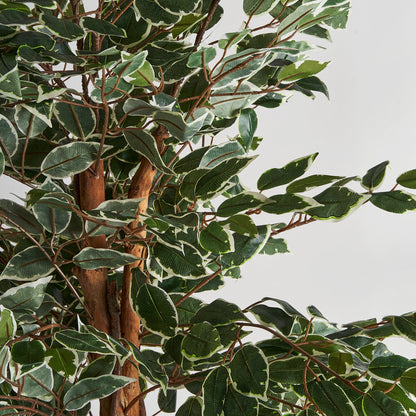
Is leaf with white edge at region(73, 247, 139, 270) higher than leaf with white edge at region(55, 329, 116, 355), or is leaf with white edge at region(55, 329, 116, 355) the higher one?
leaf with white edge at region(73, 247, 139, 270)

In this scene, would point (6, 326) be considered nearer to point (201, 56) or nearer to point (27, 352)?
point (27, 352)

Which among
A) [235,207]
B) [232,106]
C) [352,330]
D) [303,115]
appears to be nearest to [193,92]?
[232,106]

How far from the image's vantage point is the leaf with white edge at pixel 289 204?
0.57 meters

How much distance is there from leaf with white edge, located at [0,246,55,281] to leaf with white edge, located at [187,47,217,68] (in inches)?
10.9

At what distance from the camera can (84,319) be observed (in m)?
0.80

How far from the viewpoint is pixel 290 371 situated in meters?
0.63

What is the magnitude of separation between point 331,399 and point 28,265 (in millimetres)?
334

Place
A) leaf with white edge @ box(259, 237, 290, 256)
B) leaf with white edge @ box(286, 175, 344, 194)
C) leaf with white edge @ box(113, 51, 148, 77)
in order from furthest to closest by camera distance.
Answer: leaf with white edge @ box(259, 237, 290, 256)
leaf with white edge @ box(286, 175, 344, 194)
leaf with white edge @ box(113, 51, 148, 77)

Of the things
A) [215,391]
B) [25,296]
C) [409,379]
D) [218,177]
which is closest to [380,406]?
[409,379]

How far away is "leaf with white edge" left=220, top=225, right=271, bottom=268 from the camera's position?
0.64 m

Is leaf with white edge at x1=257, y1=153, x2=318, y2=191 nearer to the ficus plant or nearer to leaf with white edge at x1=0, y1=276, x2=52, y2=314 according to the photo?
the ficus plant

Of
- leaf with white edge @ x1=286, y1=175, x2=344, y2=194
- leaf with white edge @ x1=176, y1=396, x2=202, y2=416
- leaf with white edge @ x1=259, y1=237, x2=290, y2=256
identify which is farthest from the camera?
leaf with white edge @ x1=259, y1=237, x2=290, y2=256

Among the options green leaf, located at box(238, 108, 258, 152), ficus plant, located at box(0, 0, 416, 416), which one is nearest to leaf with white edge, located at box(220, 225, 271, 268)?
ficus plant, located at box(0, 0, 416, 416)

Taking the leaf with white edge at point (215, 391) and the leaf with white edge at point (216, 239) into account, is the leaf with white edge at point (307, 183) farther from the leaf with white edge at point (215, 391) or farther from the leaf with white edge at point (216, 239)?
the leaf with white edge at point (215, 391)
